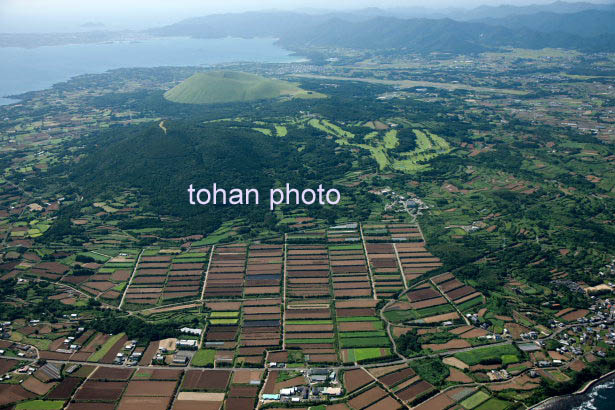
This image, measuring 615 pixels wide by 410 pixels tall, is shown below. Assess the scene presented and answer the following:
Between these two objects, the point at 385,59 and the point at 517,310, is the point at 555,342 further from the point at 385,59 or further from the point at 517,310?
the point at 385,59

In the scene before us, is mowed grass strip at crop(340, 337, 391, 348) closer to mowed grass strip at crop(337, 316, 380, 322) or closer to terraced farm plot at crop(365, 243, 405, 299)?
mowed grass strip at crop(337, 316, 380, 322)

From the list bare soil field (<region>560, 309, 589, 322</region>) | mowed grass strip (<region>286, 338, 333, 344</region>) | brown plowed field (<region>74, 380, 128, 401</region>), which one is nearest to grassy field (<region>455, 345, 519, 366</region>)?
bare soil field (<region>560, 309, 589, 322</region>)

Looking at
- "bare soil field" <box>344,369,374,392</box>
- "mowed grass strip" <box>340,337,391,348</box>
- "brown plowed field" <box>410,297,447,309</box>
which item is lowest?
"bare soil field" <box>344,369,374,392</box>

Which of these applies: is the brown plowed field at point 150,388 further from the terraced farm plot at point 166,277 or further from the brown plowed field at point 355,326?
the brown plowed field at point 355,326

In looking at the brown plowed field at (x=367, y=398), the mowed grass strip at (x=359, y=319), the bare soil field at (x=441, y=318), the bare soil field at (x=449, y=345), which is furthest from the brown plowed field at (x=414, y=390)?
the mowed grass strip at (x=359, y=319)

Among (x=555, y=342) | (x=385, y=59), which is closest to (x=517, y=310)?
(x=555, y=342)

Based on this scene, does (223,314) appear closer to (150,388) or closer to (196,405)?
(150,388)
